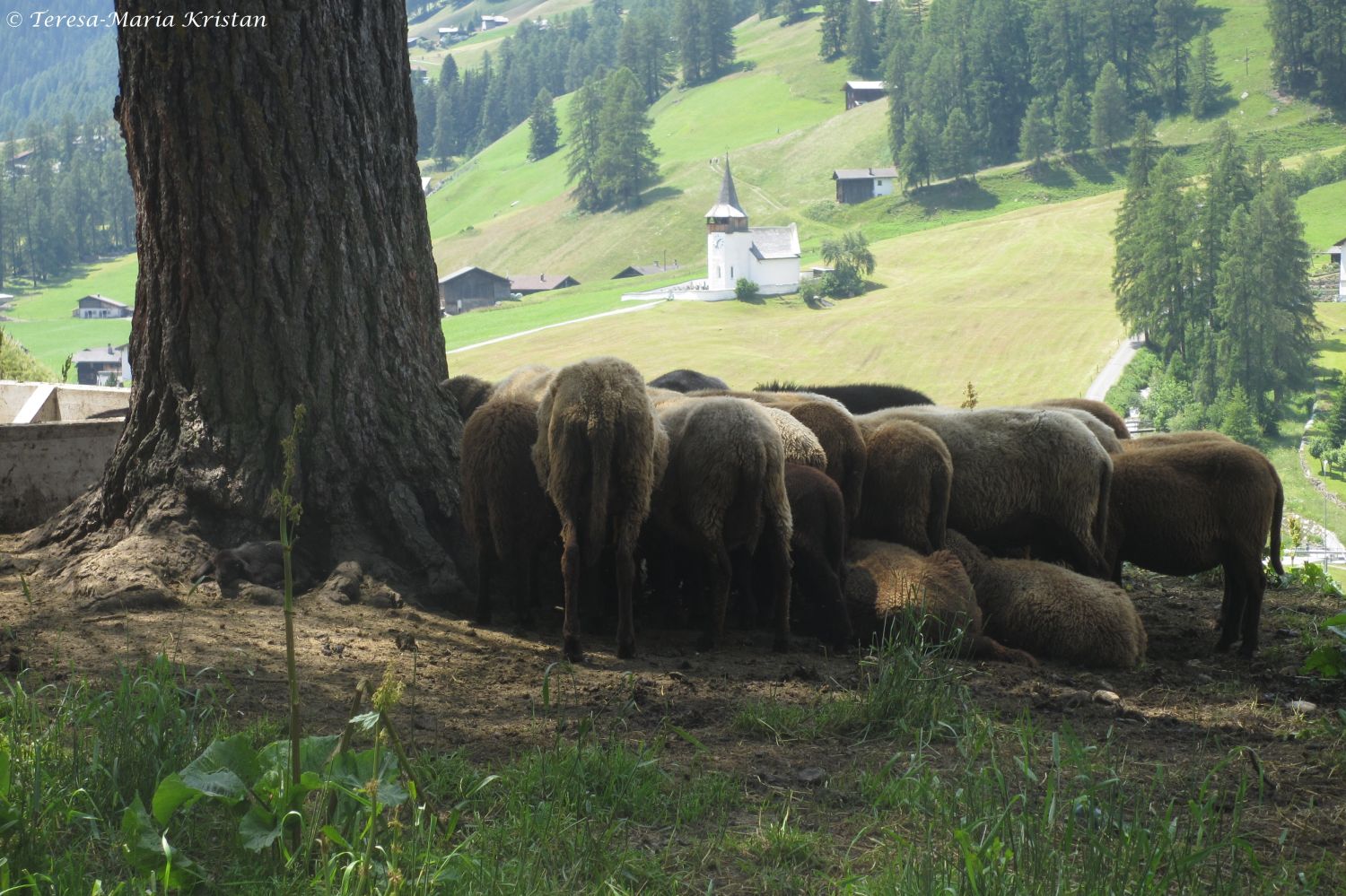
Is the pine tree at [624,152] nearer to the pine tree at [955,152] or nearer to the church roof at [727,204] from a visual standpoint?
the church roof at [727,204]

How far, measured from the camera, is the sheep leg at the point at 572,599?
5.97m

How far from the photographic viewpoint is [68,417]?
1095 cm

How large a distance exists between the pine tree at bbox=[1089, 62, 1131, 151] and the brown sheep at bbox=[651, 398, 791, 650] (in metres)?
136

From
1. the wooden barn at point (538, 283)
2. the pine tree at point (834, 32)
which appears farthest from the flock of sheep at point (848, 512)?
the pine tree at point (834, 32)

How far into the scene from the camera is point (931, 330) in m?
82.9

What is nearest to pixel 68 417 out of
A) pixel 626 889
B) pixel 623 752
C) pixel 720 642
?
pixel 720 642

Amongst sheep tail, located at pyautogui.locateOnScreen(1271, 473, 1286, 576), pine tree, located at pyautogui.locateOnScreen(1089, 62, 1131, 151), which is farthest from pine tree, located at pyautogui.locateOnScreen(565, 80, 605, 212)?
sheep tail, located at pyautogui.locateOnScreen(1271, 473, 1286, 576)

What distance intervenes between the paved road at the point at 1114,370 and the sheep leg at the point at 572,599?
197ft

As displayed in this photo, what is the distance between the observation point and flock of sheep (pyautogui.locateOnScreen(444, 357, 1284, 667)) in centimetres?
636

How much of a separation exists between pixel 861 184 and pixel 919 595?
5239 inches

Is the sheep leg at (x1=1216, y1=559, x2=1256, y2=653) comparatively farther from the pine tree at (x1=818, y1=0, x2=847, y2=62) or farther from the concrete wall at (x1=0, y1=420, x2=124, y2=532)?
the pine tree at (x1=818, y1=0, x2=847, y2=62)

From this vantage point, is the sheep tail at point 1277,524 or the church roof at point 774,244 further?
the church roof at point 774,244

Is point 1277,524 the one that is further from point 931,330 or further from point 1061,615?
point 931,330

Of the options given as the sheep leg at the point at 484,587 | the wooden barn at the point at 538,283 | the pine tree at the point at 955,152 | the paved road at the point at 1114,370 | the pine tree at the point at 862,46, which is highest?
the pine tree at the point at 862,46
